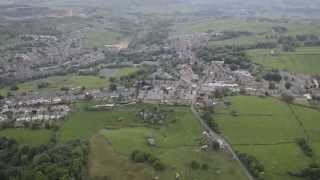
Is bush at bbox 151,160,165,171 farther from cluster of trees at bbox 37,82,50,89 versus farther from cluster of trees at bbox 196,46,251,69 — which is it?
cluster of trees at bbox 196,46,251,69

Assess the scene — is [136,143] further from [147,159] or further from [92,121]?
[92,121]

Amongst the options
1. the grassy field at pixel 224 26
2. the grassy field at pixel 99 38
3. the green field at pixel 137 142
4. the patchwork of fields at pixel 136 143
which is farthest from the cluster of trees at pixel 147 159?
the grassy field at pixel 224 26

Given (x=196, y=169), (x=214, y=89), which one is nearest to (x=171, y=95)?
(x=214, y=89)

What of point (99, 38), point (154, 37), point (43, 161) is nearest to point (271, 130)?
point (43, 161)

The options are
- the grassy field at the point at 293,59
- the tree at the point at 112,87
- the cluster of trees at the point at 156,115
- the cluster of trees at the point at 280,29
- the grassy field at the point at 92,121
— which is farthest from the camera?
the cluster of trees at the point at 280,29

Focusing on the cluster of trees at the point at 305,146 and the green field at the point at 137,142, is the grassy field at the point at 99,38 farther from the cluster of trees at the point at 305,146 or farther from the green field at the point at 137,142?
the cluster of trees at the point at 305,146
